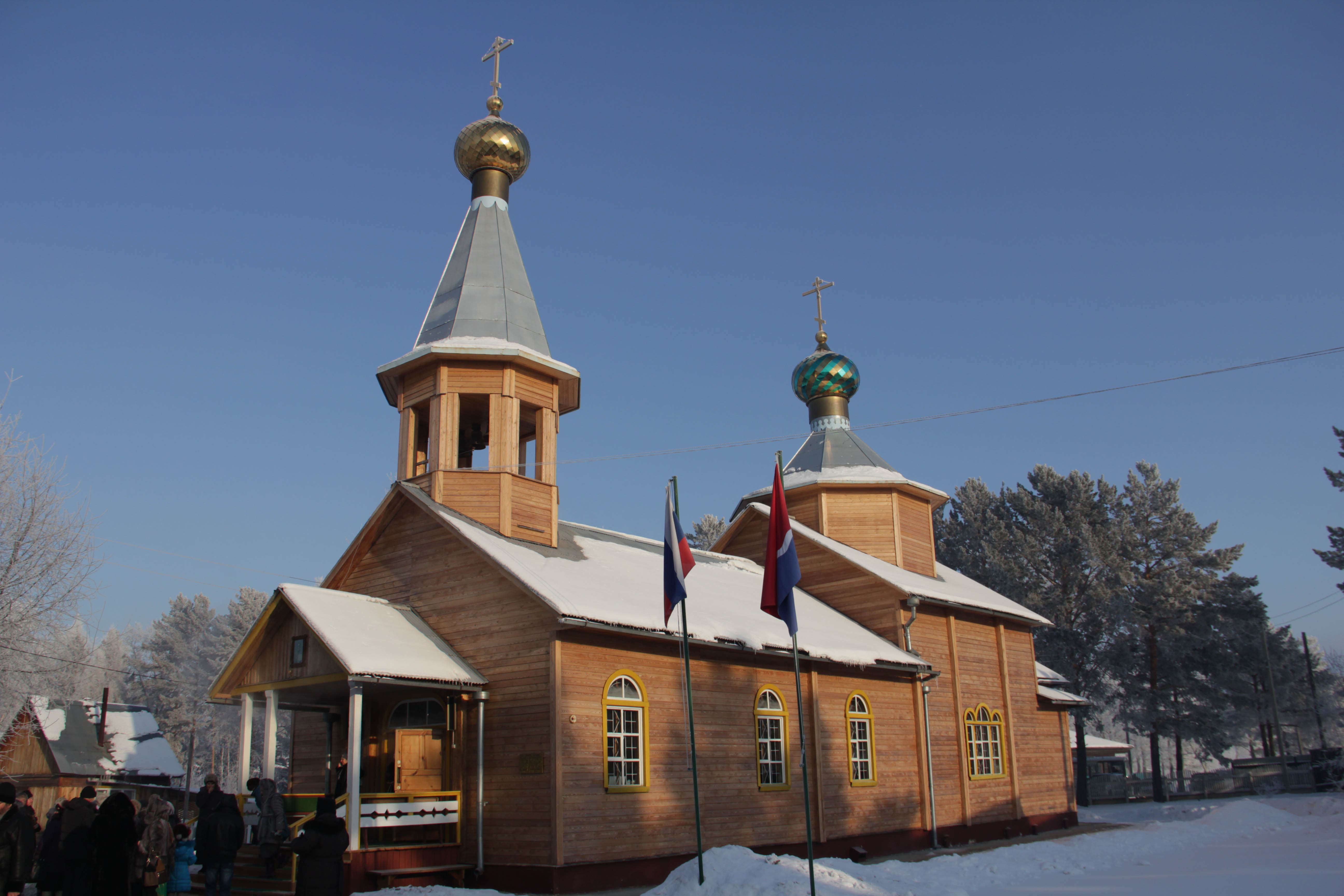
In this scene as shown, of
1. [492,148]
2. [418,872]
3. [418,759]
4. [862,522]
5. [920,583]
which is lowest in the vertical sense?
[418,872]

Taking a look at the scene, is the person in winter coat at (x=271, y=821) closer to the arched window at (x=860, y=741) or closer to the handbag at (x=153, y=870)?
the handbag at (x=153, y=870)

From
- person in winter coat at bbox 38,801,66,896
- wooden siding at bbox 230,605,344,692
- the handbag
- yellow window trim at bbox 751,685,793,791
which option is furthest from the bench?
yellow window trim at bbox 751,685,793,791

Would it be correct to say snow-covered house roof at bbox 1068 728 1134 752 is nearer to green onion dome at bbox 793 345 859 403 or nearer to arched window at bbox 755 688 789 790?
green onion dome at bbox 793 345 859 403

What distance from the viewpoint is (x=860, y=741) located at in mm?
17641

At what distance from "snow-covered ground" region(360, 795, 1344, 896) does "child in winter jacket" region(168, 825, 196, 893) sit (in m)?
2.53

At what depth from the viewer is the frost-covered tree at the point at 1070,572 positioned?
1470 inches

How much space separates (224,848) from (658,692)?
18.8ft

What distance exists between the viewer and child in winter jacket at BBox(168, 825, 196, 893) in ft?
39.0

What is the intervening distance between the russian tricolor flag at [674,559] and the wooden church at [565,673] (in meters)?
1.40

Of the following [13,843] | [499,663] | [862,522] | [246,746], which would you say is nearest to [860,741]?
[862,522]

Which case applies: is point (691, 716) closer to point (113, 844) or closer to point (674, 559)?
point (674, 559)

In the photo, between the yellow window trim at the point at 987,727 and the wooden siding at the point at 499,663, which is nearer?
the wooden siding at the point at 499,663

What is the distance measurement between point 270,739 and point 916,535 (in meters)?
15.3

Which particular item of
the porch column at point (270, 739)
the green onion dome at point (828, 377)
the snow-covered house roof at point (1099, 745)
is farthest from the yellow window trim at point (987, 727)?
the snow-covered house roof at point (1099, 745)
